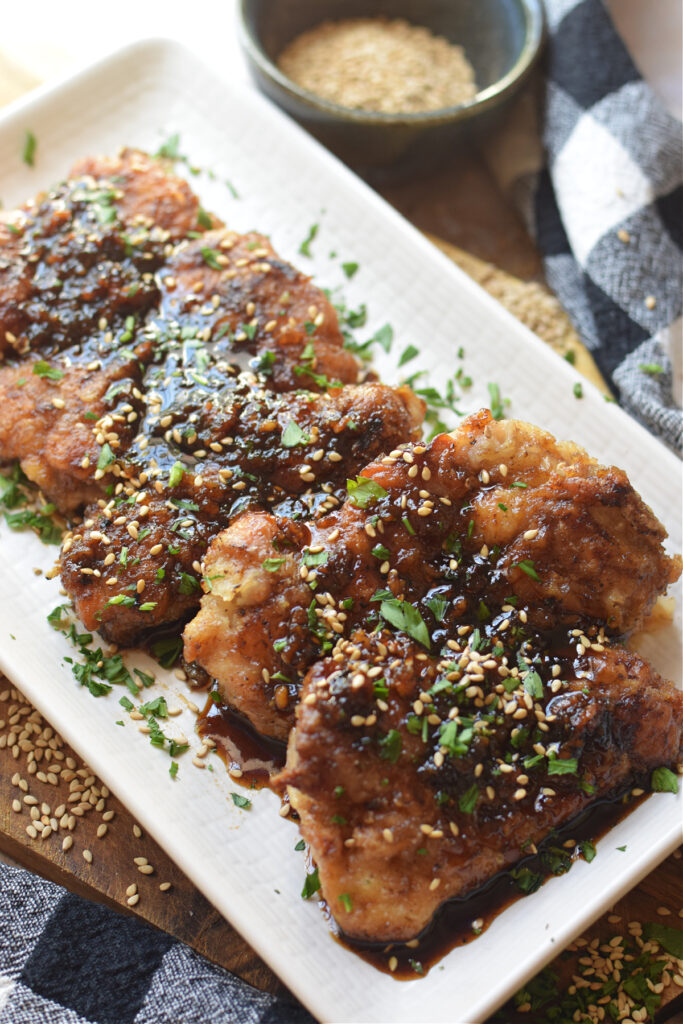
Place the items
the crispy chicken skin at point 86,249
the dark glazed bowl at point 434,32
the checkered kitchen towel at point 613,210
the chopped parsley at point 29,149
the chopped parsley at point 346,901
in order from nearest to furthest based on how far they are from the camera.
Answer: the chopped parsley at point 346,901, the crispy chicken skin at point 86,249, the checkered kitchen towel at point 613,210, the chopped parsley at point 29,149, the dark glazed bowl at point 434,32

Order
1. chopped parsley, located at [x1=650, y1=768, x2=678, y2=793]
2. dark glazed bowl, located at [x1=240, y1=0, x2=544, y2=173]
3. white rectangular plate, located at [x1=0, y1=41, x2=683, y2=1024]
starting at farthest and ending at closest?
dark glazed bowl, located at [x1=240, y1=0, x2=544, y2=173], chopped parsley, located at [x1=650, y1=768, x2=678, y2=793], white rectangular plate, located at [x1=0, y1=41, x2=683, y2=1024]

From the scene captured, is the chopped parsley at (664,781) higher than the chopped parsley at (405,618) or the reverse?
the reverse

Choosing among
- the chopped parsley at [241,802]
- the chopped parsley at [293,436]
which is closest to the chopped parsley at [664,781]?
the chopped parsley at [241,802]

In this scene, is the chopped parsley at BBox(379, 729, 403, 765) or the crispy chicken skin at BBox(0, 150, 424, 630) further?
the crispy chicken skin at BBox(0, 150, 424, 630)

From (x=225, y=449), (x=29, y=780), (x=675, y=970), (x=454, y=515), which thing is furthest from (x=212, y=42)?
(x=675, y=970)

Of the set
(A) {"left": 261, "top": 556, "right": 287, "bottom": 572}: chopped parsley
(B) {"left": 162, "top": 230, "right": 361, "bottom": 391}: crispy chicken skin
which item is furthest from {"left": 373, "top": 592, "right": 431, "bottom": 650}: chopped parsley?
(B) {"left": 162, "top": 230, "right": 361, "bottom": 391}: crispy chicken skin

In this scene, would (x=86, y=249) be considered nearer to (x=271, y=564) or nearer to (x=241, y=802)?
(x=271, y=564)

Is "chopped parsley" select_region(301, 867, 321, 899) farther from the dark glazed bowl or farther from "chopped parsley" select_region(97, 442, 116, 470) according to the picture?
the dark glazed bowl

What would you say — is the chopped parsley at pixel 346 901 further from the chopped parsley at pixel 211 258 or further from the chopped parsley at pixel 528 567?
the chopped parsley at pixel 211 258
